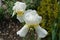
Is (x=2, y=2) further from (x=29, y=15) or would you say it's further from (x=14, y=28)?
(x=29, y=15)

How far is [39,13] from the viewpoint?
3654 mm

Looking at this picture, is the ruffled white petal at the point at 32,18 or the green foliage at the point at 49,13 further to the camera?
the green foliage at the point at 49,13

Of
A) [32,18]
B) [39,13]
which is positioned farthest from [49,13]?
[32,18]

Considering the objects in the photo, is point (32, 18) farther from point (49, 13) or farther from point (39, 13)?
point (39, 13)

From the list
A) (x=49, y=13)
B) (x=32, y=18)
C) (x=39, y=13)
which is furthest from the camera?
(x=39, y=13)

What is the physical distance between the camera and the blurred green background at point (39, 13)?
132 inches

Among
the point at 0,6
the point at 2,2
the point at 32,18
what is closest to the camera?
the point at 32,18

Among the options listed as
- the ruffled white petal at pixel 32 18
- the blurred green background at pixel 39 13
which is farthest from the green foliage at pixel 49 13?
the ruffled white petal at pixel 32 18

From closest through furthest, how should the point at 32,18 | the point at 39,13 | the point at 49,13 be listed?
the point at 32,18 → the point at 49,13 → the point at 39,13

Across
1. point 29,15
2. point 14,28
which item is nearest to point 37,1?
point 14,28

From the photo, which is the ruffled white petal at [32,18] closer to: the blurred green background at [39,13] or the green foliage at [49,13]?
the blurred green background at [39,13]

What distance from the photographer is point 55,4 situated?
3.32 m

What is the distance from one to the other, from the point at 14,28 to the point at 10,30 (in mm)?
93

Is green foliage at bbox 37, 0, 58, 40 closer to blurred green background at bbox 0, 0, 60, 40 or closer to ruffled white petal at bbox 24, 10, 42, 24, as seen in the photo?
blurred green background at bbox 0, 0, 60, 40
